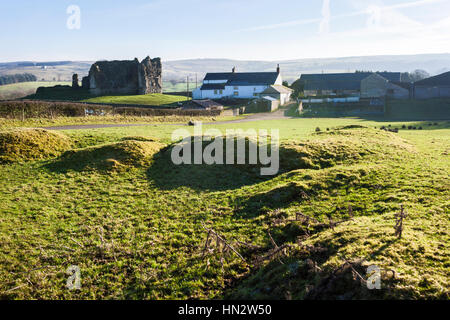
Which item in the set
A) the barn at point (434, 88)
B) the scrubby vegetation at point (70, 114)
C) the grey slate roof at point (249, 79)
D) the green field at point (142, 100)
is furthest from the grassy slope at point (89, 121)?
the barn at point (434, 88)

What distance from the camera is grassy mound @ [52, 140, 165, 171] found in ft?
68.8

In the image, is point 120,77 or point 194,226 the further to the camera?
point 120,77

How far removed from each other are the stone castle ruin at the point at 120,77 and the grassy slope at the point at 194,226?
8652 cm

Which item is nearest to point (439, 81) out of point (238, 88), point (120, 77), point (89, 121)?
point (238, 88)

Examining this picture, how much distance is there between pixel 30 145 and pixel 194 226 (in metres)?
17.5

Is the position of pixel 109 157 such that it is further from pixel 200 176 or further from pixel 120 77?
pixel 120 77

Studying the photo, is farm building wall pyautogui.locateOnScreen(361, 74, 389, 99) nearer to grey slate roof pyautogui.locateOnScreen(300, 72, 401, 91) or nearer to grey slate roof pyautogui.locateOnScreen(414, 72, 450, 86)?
grey slate roof pyautogui.locateOnScreen(300, 72, 401, 91)

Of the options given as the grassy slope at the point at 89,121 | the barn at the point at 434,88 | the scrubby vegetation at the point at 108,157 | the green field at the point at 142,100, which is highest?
the barn at the point at 434,88

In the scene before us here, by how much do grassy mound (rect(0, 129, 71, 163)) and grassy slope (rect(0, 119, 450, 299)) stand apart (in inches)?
87.3

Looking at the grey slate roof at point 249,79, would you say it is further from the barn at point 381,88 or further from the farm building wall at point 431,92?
the farm building wall at point 431,92

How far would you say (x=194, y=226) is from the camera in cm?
1330

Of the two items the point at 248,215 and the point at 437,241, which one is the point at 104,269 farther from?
the point at 437,241

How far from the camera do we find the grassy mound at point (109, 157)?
68.8ft
